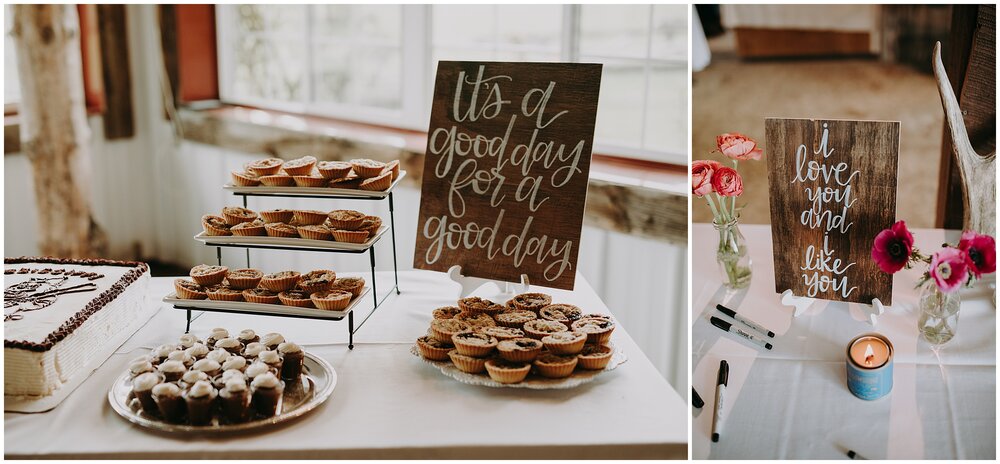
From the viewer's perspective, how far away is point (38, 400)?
3.85ft

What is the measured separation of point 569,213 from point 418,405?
506 millimetres

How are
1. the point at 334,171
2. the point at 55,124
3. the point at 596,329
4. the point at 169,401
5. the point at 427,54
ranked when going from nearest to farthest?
the point at 169,401 < the point at 596,329 < the point at 334,171 < the point at 427,54 < the point at 55,124

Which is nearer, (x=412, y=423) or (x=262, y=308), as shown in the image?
(x=412, y=423)

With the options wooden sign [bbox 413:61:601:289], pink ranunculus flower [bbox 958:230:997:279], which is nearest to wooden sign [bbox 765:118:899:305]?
pink ranunculus flower [bbox 958:230:997:279]

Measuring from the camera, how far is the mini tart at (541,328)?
1291 mm

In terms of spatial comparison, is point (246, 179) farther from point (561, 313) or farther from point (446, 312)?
point (561, 313)

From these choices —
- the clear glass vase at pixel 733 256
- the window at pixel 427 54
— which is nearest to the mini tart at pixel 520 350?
the clear glass vase at pixel 733 256

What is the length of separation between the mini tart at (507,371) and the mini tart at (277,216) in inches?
21.9

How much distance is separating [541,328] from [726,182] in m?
0.46

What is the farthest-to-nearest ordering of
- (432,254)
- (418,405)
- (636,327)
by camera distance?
(636,327), (432,254), (418,405)

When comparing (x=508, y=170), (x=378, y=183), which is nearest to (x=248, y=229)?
(x=378, y=183)

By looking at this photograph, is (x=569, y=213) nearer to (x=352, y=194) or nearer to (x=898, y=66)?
(x=352, y=194)

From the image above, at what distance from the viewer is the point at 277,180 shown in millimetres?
1515

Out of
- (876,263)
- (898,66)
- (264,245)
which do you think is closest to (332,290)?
(264,245)
